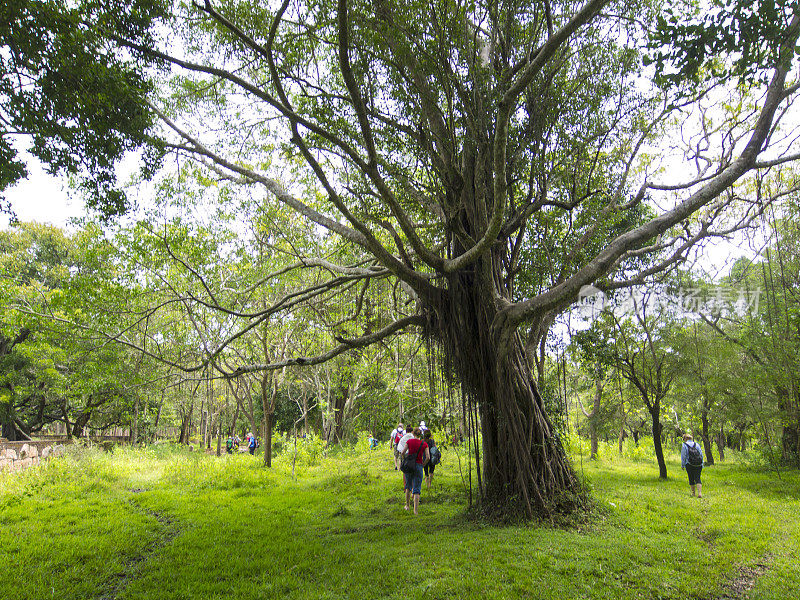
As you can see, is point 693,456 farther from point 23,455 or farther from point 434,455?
point 23,455

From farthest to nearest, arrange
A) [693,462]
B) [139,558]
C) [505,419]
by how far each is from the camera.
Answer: [693,462], [505,419], [139,558]

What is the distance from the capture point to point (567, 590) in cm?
401

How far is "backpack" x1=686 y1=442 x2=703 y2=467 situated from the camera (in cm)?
822

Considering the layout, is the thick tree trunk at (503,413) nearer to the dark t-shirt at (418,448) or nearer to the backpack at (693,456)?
the dark t-shirt at (418,448)

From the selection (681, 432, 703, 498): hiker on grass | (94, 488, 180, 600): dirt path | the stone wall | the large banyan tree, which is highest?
the large banyan tree

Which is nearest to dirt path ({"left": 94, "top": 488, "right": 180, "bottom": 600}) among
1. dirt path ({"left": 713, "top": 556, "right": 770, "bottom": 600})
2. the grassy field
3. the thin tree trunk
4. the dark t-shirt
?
the grassy field

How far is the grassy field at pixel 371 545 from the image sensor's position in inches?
168

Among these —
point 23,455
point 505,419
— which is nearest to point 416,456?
point 505,419

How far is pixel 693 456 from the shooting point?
27.3 ft

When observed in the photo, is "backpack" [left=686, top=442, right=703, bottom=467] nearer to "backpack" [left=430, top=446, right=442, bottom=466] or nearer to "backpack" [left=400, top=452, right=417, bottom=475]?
"backpack" [left=430, top=446, right=442, bottom=466]

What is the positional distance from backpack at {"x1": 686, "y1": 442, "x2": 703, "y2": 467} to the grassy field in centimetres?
66

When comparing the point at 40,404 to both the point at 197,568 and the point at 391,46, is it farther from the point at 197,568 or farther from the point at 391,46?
the point at 391,46

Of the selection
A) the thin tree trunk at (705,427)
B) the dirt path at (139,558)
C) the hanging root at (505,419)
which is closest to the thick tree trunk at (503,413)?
the hanging root at (505,419)

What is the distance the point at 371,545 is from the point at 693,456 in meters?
6.41
